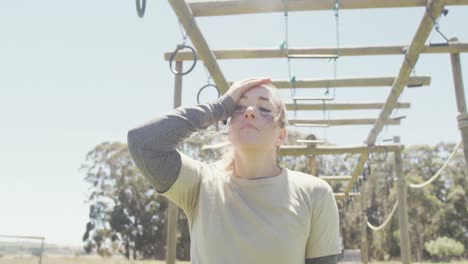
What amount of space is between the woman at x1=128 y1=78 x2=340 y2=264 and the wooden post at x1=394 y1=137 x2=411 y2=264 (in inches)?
229

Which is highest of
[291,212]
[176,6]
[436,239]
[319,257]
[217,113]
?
[176,6]

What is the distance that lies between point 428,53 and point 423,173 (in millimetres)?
31533

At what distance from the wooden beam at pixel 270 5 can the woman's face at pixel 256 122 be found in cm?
150

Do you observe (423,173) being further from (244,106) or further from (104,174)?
(244,106)

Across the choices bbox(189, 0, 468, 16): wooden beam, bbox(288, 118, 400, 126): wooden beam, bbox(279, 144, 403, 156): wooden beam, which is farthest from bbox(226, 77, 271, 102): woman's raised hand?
bbox(279, 144, 403, 156): wooden beam

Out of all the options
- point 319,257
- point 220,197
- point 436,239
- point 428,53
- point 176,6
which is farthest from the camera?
point 436,239

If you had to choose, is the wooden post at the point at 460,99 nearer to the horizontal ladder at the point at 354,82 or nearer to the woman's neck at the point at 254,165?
the horizontal ladder at the point at 354,82

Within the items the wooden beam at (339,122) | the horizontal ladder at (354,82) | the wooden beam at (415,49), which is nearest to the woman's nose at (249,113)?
the wooden beam at (415,49)

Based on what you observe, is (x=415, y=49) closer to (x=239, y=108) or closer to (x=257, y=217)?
(x=239, y=108)

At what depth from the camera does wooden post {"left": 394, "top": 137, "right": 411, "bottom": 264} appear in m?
6.77

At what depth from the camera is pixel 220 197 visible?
1708mm

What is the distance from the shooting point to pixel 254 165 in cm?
176

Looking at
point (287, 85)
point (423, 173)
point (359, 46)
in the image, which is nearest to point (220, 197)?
point (359, 46)

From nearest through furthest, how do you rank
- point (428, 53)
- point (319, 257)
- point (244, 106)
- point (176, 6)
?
point (319, 257) < point (244, 106) < point (176, 6) < point (428, 53)
